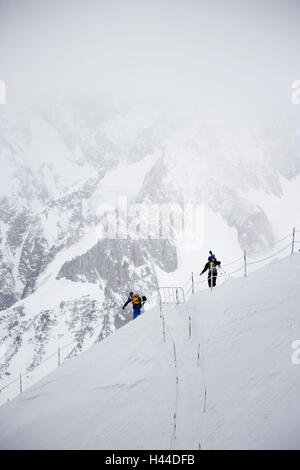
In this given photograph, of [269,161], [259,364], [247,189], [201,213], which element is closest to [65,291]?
[201,213]

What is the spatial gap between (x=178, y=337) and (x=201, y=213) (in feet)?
416

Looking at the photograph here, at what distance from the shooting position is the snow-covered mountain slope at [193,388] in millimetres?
7215

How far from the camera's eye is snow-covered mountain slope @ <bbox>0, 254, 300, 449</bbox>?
7.21 meters
